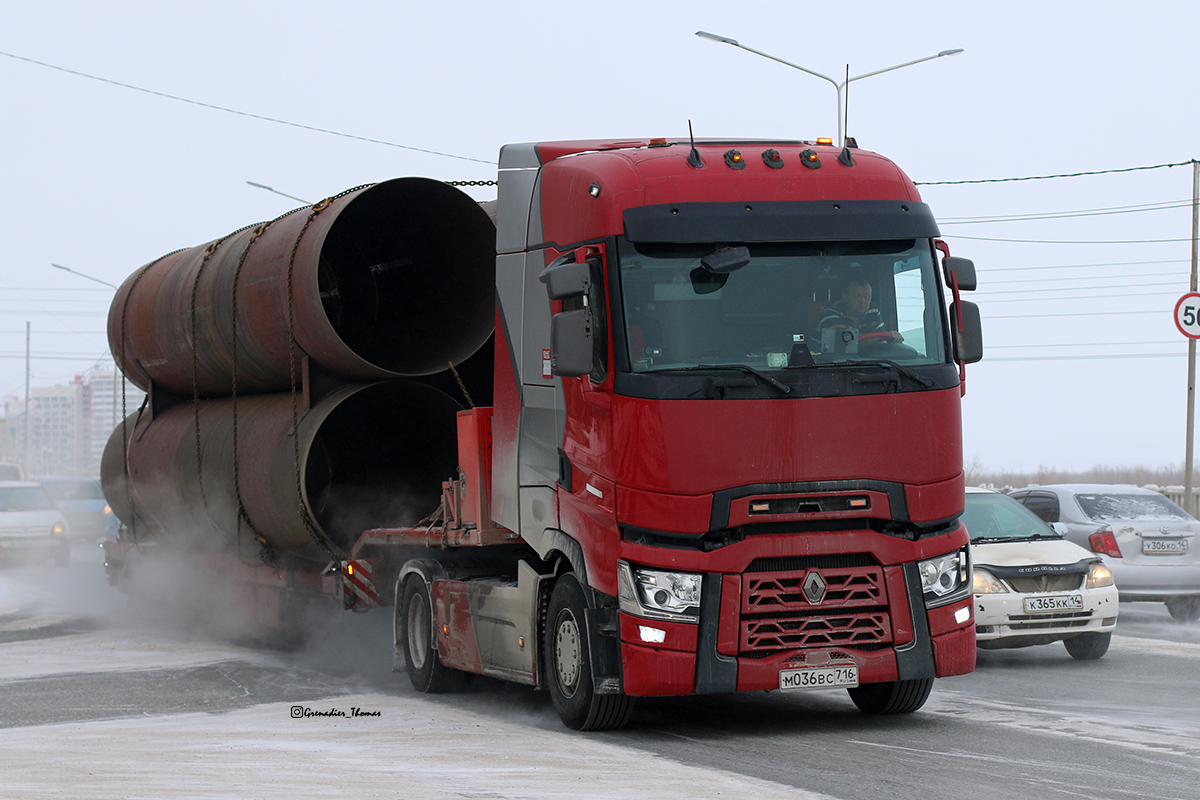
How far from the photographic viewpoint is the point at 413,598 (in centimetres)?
1202

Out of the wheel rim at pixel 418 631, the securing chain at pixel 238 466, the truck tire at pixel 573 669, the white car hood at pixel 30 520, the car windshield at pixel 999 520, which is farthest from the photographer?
the white car hood at pixel 30 520

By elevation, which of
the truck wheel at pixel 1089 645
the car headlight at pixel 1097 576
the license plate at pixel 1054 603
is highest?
the car headlight at pixel 1097 576

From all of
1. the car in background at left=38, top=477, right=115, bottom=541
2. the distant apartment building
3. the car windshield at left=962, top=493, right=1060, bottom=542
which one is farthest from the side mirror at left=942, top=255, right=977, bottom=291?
the distant apartment building

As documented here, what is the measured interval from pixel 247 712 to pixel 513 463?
8.34 ft

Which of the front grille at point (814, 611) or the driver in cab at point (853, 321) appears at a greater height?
the driver in cab at point (853, 321)

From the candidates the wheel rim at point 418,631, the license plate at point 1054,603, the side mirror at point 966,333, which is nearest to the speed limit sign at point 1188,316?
the license plate at point 1054,603

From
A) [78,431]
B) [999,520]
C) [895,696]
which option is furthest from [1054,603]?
[78,431]

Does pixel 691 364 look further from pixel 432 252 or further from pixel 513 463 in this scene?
pixel 432 252

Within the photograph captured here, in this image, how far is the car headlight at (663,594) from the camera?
8320 millimetres

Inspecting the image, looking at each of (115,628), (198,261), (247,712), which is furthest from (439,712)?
(115,628)

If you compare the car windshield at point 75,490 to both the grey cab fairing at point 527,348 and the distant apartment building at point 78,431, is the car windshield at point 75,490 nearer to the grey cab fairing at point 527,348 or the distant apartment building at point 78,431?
the grey cab fairing at point 527,348

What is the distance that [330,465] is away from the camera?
44.5 ft

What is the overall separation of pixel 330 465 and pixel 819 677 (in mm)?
6373

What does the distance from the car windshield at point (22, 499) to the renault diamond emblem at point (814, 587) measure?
25071 millimetres
